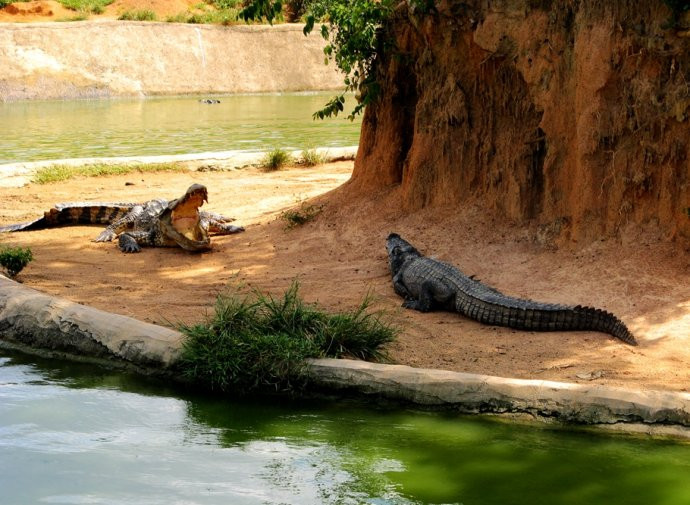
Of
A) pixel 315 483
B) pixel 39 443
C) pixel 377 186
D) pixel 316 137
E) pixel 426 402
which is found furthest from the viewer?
pixel 316 137

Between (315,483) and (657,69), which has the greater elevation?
(657,69)

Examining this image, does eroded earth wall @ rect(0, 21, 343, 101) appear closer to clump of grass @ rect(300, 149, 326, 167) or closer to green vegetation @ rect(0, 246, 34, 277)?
clump of grass @ rect(300, 149, 326, 167)

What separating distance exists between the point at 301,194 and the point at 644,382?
6.44 metres

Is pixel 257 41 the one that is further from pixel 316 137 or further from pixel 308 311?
pixel 308 311

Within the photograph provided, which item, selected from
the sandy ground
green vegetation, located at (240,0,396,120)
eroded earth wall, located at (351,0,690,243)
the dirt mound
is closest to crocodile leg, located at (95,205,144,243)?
the sandy ground

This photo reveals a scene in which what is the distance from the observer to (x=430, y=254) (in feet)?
27.0

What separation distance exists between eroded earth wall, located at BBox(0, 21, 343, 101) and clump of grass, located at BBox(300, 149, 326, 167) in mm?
21651

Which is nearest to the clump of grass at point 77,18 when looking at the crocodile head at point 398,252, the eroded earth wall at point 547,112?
the eroded earth wall at point 547,112

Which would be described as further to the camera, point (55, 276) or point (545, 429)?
point (55, 276)

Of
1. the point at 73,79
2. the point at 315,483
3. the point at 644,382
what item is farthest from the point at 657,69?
the point at 73,79

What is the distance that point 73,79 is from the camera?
33.8m

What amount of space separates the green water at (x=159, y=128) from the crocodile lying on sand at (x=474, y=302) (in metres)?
9.23

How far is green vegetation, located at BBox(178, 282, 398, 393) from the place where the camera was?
212 inches

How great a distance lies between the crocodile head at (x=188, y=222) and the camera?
8992 mm
